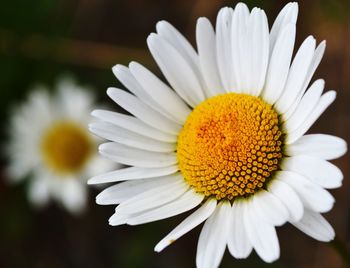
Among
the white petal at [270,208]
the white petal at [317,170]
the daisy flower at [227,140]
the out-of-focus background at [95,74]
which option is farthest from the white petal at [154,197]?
the out-of-focus background at [95,74]

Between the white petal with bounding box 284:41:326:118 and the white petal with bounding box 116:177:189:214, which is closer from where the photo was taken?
the white petal with bounding box 284:41:326:118

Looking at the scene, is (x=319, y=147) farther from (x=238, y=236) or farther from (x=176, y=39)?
(x=176, y=39)

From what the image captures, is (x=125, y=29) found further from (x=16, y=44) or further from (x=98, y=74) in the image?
(x=16, y=44)

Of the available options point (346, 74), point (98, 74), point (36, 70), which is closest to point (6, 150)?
point (36, 70)

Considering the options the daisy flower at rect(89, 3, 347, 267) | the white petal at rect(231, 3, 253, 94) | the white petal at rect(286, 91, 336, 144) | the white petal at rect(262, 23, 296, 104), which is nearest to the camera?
the white petal at rect(286, 91, 336, 144)

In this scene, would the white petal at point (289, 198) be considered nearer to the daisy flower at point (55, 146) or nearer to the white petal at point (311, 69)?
the white petal at point (311, 69)

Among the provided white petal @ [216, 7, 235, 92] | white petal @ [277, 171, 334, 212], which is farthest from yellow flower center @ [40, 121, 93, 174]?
white petal @ [277, 171, 334, 212]

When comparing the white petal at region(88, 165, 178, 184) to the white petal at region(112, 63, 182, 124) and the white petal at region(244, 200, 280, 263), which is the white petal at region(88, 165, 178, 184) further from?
the white petal at region(244, 200, 280, 263)

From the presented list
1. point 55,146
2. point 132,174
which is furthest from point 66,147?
point 132,174

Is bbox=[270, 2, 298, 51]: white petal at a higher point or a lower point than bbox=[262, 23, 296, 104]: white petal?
higher
